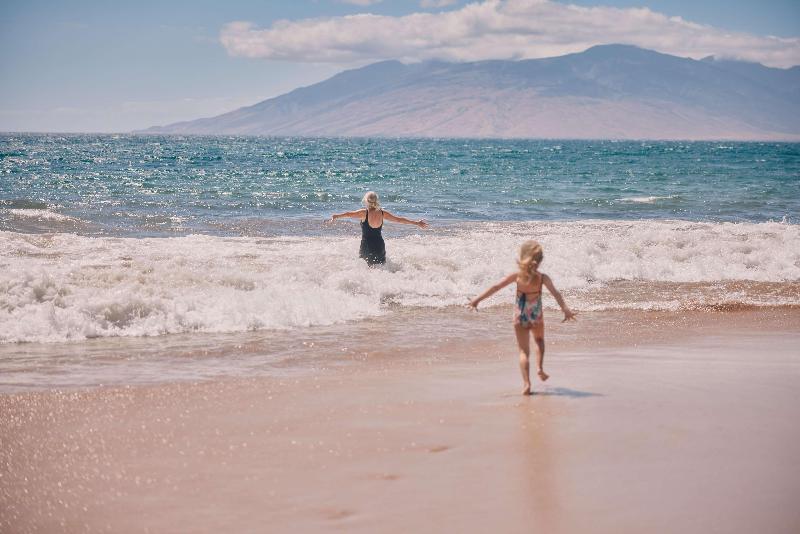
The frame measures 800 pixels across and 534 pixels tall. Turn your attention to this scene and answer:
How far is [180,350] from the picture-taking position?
8750 millimetres

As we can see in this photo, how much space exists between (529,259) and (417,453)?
2.16 m

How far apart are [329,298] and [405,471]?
6.69 metres

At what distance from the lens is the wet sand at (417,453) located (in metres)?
4.31

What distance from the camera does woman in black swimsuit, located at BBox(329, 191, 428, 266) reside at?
1202cm

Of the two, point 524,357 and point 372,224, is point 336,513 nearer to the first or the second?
point 524,357

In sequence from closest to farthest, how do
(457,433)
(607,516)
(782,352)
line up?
(607,516) → (457,433) → (782,352)

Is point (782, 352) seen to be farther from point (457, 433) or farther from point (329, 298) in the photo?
point (329, 298)

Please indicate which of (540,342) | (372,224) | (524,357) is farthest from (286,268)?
(524,357)

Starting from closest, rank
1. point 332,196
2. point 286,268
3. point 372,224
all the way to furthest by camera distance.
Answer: point 372,224 → point 286,268 → point 332,196

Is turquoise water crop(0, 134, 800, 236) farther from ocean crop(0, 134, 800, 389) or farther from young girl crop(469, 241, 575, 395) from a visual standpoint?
young girl crop(469, 241, 575, 395)

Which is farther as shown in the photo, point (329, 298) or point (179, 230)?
point (179, 230)

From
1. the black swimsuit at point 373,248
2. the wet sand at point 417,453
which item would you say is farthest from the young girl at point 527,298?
the black swimsuit at point 373,248

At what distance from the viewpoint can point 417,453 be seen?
A: 5156 millimetres

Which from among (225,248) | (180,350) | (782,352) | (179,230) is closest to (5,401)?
(180,350)
